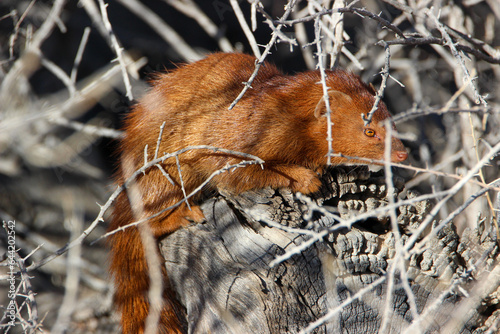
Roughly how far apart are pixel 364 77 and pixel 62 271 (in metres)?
3.63

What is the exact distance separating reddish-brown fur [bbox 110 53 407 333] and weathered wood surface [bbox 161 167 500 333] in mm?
142

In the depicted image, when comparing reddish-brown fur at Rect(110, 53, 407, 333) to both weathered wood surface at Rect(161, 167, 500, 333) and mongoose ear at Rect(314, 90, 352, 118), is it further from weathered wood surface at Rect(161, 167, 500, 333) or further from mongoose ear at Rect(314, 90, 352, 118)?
weathered wood surface at Rect(161, 167, 500, 333)

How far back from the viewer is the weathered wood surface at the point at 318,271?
239 cm

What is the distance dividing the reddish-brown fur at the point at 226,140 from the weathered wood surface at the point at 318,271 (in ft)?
0.46

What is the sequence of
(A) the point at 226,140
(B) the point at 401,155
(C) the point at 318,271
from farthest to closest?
(A) the point at 226,140
(B) the point at 401,155
(C) the point at 318,271

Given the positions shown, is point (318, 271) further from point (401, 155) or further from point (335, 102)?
point (335, 102)

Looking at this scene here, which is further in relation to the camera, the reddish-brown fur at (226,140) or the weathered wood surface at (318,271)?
the reddish-brown fur at (226,140)

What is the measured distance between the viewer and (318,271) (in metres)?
2.47

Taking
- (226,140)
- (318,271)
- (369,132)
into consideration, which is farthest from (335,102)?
(318,271)

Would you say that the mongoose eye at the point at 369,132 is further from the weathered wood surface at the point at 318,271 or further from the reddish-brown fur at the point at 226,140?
the weathered wood surface at the point at 318,271

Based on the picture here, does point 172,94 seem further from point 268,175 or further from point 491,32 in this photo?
point 491,32

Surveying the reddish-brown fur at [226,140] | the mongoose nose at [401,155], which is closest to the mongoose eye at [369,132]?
the reddish-brown fur at [226,140]

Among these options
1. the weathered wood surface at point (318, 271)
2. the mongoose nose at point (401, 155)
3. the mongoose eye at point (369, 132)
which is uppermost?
the mongoose eye at point (369, 132)

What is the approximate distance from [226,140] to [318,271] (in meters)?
1.06
